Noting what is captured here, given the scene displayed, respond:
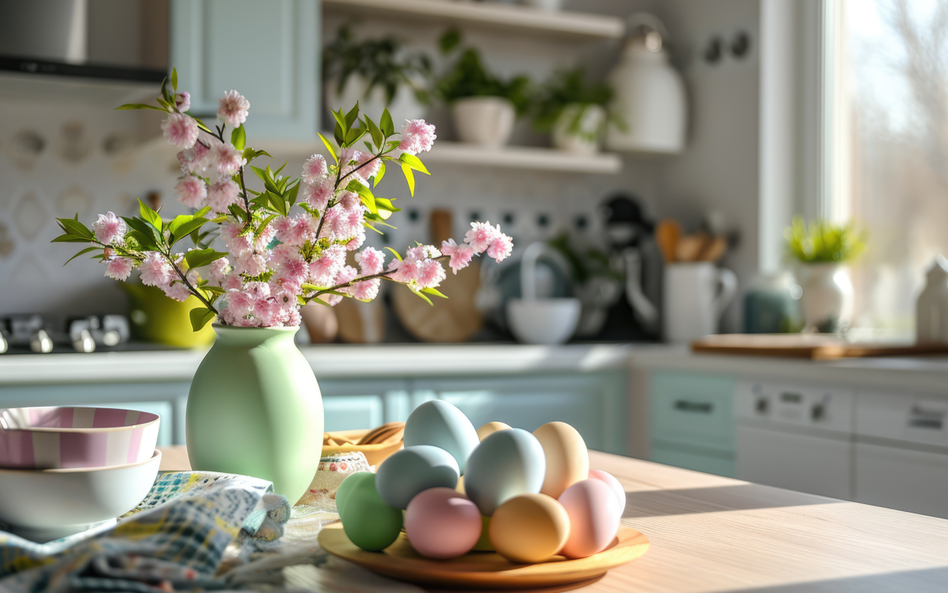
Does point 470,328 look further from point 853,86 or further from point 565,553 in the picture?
point 565,553

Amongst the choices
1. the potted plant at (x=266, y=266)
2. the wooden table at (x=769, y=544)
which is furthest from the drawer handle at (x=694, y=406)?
the potted plant at (x=266, y=266)

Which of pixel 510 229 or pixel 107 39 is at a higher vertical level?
pixel 107 39

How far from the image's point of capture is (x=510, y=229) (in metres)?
3.24

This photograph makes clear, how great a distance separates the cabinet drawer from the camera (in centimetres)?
246

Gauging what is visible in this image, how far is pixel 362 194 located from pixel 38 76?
186 cm

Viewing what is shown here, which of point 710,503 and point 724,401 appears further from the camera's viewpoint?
point 724,401

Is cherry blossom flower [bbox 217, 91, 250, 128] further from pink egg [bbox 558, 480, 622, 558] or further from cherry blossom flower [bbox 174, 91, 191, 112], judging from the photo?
pink egg [bbox 558, 480, 622, 558]

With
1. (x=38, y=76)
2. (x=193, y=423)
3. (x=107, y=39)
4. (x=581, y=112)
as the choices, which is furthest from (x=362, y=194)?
(x=581, y=112)

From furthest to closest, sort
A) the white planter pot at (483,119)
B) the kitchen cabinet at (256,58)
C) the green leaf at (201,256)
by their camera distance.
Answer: the white planter pot at (483,119)
the kitchen cabinet at (256,58)
the green leaf at (201,256)

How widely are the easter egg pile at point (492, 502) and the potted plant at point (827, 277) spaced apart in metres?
2.12

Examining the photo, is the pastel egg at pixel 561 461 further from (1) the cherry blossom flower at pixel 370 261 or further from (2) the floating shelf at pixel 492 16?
(2) the floating shelf at pixel 492 16

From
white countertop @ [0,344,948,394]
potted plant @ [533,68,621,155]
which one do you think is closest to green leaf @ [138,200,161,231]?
white countertop @ [0,344,948,394]

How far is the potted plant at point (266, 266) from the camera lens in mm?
793

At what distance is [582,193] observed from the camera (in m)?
3.39
